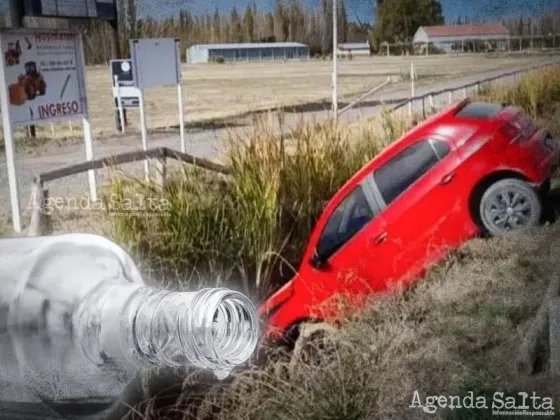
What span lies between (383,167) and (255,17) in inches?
12.0

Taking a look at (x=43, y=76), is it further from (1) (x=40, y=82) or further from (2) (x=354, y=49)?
(2) (x=354, y=49)

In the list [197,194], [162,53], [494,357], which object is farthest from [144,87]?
[494,357]

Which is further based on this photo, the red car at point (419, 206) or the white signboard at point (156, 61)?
the white signboard at point (156, 61)

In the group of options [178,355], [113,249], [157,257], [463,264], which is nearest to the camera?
[178,355]

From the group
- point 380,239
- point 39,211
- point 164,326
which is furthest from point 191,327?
point 39,211

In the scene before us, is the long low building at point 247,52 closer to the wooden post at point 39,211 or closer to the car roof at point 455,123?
the car roof at point 455,123

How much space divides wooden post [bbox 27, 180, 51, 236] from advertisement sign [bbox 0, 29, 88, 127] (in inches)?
4.4

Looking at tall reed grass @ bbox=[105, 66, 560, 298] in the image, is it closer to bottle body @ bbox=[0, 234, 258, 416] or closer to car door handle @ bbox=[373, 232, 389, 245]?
car door handle @ bbox=[373, 232, 389, 245]

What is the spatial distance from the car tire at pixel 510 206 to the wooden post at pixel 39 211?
0.70 metres

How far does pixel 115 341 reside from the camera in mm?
1093

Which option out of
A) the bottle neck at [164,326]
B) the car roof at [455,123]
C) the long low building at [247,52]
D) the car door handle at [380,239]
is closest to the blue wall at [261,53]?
the long low building at [247,52]

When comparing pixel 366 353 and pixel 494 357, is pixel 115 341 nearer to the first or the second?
pixel 366 353

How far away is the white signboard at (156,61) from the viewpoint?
1.43 metres

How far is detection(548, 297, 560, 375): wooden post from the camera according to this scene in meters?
1.31
